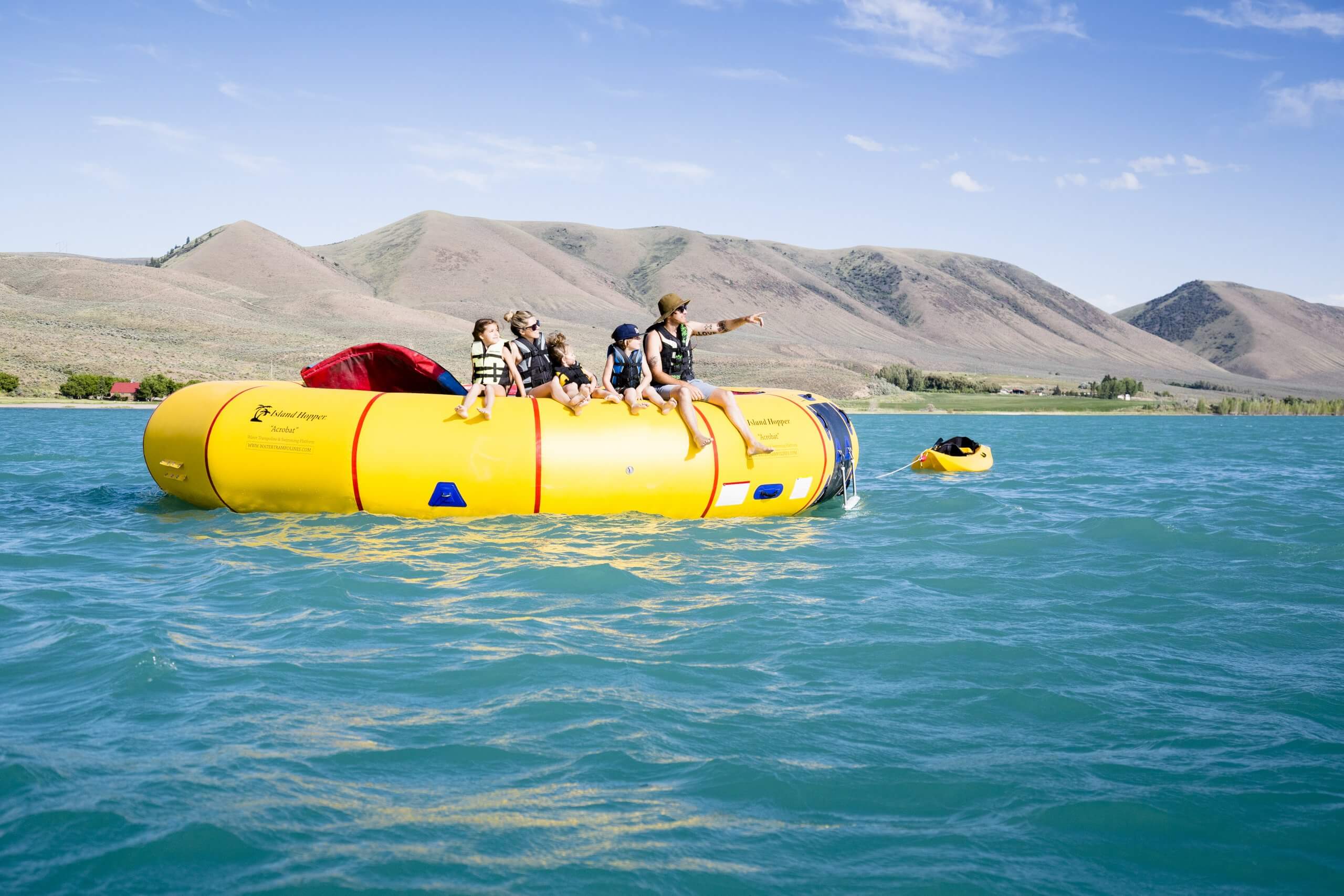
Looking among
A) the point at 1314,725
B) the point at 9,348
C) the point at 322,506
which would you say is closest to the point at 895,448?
the point at 322,506

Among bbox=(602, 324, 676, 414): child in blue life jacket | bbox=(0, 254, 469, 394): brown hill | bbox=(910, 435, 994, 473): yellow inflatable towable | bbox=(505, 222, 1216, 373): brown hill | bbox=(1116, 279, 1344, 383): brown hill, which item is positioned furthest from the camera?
bbox=(1116, 279, 1344, 383): brown hill

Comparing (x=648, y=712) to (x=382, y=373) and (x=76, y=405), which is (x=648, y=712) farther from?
(x=76, y=405)

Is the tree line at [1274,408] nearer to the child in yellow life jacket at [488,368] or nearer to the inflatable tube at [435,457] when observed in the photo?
the inflatable tube at [435,457]

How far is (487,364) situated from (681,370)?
191 centimetres

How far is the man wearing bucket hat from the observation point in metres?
9.34

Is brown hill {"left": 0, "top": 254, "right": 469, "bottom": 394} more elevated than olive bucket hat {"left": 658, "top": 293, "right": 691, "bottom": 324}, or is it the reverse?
brown hill {"left": 0, "top": 254, "right": 469, "bottom": 394}

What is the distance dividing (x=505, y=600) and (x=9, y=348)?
51347 mm

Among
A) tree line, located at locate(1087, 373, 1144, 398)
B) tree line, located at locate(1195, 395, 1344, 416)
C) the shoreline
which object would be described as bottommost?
the shoreline

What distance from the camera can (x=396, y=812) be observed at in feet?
11.5

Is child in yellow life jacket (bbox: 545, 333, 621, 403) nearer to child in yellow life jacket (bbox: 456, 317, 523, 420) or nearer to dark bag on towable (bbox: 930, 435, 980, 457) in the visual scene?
child in yellow life jacket (bbox: 456, 317, 523, 420)

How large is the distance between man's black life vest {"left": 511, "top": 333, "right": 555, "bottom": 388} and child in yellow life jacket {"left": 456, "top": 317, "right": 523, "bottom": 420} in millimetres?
106

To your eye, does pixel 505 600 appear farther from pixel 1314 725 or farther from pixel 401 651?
pixel 1314 725

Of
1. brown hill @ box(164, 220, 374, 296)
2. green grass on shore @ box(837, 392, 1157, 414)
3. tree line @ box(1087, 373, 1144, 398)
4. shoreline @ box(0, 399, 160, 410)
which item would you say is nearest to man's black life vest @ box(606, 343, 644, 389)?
shoreline @ box(0, 399, 160, 410)

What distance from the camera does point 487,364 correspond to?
925 cm
